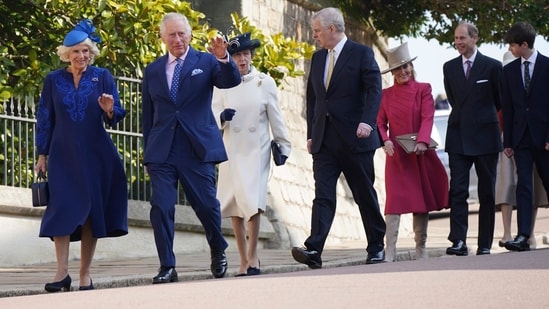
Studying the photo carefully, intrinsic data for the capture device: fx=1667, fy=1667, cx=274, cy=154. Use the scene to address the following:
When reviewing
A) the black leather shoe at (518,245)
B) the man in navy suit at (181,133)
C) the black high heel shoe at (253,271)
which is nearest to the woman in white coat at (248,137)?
the black high heel shoe at (253,271)

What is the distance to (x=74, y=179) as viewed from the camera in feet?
36.1

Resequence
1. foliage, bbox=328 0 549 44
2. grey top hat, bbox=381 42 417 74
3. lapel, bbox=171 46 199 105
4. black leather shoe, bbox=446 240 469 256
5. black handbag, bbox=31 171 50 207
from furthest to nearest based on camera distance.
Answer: foliage, bbox=328 0 549 44 → grey top hat, bbox=381 42 417 74 → black leather shoe, bbox=446 240 469 256 → lapel, bbox=171 46 199 105 → black handbag, bbox=31 171 50 207

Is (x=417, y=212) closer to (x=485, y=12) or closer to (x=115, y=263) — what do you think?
(x=115, y=263)

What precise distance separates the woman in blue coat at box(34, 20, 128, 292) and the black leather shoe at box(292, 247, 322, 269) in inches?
62.1

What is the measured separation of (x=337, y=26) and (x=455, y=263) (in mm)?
2347

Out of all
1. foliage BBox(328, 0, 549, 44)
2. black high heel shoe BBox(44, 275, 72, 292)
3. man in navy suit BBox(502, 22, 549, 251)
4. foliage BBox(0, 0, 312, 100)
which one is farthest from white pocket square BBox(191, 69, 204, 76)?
foliage BBox(328, 0, 549, 44)

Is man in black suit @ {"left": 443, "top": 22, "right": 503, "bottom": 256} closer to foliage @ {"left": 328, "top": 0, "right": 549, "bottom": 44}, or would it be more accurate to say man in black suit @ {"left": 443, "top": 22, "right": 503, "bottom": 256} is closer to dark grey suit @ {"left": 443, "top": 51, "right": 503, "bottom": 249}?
dark grey suit @ {"left": 443, "top": 51, "right": 503, "bottom": 249}

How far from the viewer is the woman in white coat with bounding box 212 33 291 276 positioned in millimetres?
12297

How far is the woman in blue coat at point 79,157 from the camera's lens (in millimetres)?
10922

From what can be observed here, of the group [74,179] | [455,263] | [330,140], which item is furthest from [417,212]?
[74,179]

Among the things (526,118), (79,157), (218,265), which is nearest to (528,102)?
(526,118)

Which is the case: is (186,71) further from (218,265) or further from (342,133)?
(342,133)

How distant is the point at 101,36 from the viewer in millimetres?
15102

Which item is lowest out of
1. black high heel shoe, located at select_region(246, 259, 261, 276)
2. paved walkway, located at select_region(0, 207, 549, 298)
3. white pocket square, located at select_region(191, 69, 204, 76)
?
paved walkway, located at select_region(0, 207, 549, 298)
